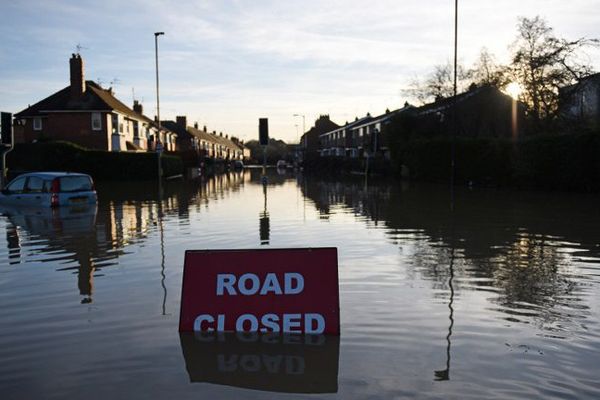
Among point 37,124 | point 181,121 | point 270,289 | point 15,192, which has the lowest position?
point 270,289

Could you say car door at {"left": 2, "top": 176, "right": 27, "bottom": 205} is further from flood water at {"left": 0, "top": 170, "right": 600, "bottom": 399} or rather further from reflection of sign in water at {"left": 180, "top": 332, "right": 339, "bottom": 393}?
reflection of sign in water at {"left": 180, "top": 332, "right": 339, "bottom": 393}

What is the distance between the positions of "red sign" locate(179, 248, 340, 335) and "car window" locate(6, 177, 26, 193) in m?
17.2

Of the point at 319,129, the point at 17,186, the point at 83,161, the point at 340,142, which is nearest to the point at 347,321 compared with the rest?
the point at 17,186

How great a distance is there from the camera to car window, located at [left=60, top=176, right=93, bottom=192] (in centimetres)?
2033

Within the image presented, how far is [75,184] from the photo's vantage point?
20688 millimetres

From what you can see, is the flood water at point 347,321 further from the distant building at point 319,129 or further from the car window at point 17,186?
the distant building at point 319,129

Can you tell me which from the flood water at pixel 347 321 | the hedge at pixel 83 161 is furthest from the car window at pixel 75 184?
the hedge at pixel 83 161

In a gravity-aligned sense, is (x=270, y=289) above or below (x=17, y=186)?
below

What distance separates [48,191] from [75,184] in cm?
102

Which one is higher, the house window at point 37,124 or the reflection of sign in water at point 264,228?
the house window at point 37,124

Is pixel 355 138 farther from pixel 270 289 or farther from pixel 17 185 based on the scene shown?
pixel 270 289

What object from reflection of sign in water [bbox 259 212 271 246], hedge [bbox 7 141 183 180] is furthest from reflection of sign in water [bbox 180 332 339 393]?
hedge [bbox 7 141 183 180]

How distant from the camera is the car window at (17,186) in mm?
20594

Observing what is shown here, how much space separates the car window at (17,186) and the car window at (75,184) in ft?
5.17
